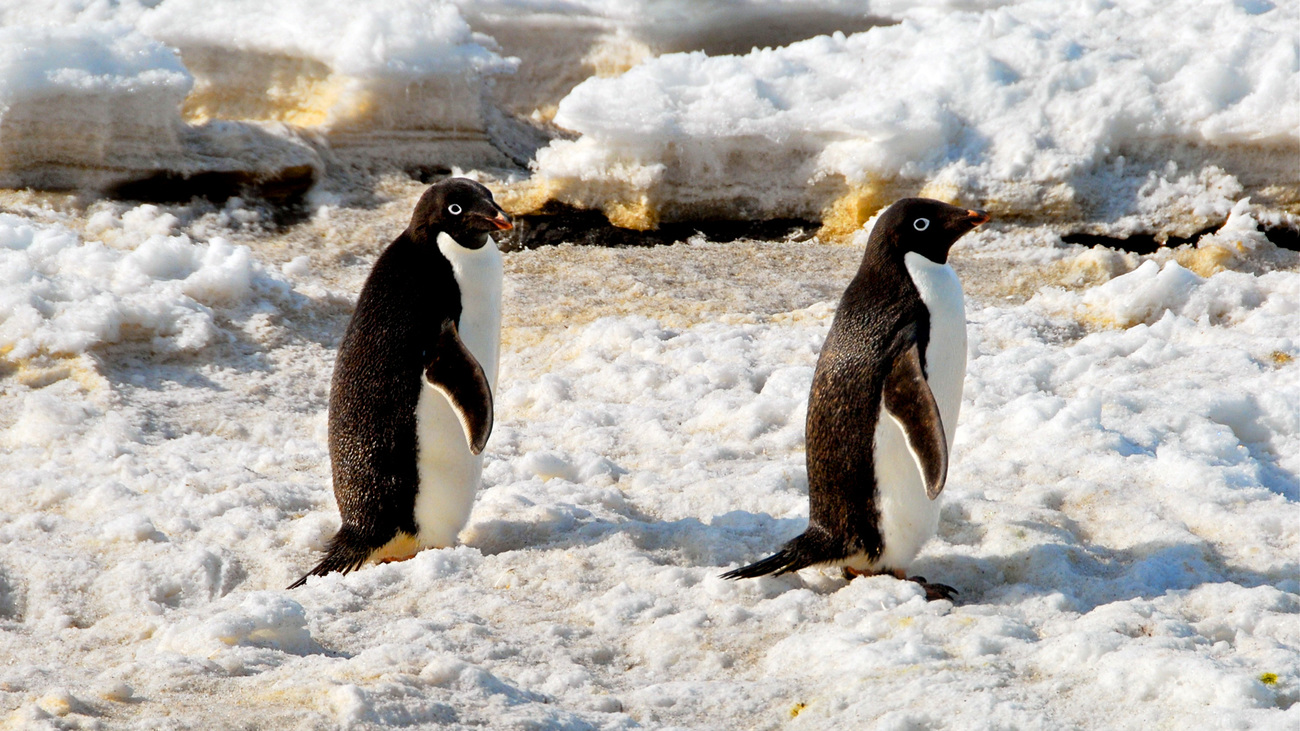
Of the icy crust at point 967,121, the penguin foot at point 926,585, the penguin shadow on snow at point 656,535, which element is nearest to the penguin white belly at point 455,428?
the penguin shadow on snow at point 656,535

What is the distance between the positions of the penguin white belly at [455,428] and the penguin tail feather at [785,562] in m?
0.83

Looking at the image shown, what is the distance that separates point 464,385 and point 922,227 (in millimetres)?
1291

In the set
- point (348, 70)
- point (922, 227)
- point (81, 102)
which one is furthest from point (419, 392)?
point (348, 70)

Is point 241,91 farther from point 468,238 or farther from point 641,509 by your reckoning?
point 641,509

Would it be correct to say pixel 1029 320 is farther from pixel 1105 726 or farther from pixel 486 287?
pixel 1105 726

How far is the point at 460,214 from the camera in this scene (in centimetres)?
336

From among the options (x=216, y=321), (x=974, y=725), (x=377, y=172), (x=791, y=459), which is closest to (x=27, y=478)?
(x=216, y=321)

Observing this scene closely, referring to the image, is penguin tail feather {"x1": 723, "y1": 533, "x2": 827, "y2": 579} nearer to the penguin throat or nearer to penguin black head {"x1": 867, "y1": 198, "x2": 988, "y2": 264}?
penguin black head {"x1": 867, "y1": 198, "x2": 988, "y2": 264}

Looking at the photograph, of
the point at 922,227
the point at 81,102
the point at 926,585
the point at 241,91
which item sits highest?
the point at 241,91

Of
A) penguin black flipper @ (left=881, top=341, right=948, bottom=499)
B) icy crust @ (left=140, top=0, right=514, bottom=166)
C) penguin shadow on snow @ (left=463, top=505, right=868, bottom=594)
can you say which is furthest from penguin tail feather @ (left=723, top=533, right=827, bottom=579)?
icy crust @ (left=140, top=0, right=514, bottom=166)

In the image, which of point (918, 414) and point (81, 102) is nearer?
point (918, 414)

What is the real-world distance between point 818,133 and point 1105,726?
172 inches

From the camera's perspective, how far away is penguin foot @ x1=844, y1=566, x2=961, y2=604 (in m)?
2.91

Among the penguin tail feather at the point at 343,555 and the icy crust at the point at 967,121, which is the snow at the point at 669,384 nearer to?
the icy crust at the point at 967,121
